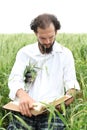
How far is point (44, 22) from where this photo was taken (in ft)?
9.55

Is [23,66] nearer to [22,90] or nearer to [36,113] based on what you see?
[22,90]

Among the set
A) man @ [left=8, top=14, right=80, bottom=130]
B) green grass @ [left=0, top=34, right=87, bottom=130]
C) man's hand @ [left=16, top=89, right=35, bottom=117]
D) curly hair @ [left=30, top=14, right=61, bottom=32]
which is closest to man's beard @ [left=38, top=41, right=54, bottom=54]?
man @ [left=8, top=14, right=80, bottom=130]

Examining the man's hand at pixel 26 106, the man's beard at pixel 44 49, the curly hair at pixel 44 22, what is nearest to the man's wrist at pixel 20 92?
the man's hand at pixel 26 106

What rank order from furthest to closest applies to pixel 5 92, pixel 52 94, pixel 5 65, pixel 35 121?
pixel 5 65 → pixel 5 92 → pixel 52 94 → pixel 35 121

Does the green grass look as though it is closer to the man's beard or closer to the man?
the man

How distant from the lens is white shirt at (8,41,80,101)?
9.43 feet

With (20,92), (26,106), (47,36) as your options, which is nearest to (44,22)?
(47,36)

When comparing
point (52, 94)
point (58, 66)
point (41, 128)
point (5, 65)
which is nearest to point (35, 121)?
point (41, 128)

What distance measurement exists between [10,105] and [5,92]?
66 centimetres

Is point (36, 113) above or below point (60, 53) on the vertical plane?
below

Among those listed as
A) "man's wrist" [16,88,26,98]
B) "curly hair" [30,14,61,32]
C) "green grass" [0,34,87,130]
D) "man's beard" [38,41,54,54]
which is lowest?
"green grass" [0,34,87,130]

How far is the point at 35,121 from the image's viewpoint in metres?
2.69

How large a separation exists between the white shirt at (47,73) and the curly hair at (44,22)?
5.0 inches

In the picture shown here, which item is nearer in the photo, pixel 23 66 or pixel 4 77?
pixel 23 66
